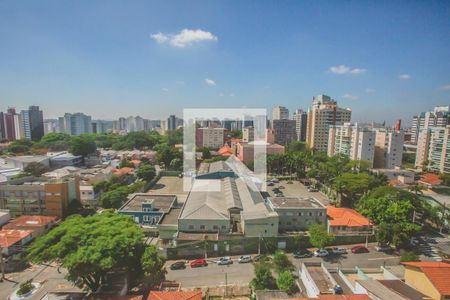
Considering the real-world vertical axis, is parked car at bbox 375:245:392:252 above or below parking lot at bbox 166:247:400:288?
above

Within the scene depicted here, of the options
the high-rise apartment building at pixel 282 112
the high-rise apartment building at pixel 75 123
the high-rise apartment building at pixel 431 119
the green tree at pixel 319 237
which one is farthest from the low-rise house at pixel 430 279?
the high-rise apartment building at pixel 75 123

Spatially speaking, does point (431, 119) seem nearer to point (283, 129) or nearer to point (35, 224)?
point (283, 129)

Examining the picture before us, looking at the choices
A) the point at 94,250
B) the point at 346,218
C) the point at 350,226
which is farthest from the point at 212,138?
the point at 94,250

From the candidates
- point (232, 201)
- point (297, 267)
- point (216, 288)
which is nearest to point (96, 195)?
point (232, 201)

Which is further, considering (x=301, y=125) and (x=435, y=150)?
(x=301, y=125)

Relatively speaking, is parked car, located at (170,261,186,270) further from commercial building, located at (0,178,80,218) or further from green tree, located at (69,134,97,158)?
green tree, located at (69,134,97,158)

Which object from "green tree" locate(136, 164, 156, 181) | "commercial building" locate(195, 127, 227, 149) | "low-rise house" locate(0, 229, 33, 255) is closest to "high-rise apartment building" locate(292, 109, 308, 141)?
"commercial building" locate(195, 127, 227, 149)
